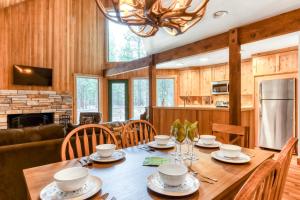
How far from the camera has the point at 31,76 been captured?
5.56 metres

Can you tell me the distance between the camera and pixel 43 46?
591 cm

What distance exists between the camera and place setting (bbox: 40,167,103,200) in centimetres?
91

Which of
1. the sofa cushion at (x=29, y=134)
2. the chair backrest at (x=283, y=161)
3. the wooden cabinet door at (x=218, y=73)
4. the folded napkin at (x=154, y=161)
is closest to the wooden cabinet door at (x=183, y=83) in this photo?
the wooden cabinet door at (x=218, y=73)

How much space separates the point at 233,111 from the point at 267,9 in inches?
58.9

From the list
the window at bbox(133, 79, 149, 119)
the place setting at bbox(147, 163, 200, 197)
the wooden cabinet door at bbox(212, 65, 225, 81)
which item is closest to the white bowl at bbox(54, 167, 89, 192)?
the place setting at bbox(147, 163, 200, 197)

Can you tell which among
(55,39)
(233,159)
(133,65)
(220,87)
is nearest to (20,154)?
(233,159)

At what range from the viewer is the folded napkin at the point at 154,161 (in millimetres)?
1364

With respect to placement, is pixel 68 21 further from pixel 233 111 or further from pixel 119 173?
pixel 119 173

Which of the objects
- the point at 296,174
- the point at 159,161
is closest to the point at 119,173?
the point at 159,161

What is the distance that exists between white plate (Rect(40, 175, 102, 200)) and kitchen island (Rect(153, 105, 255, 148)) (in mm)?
3447

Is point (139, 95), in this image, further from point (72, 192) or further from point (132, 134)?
point (72, 192)

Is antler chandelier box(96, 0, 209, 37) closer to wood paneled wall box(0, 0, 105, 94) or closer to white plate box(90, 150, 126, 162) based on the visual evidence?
white plate box(90, 150, 126, 162)

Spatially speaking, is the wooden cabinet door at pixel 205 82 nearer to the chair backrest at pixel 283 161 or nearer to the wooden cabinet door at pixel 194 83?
the wooden cabinet door at pixel 194 83

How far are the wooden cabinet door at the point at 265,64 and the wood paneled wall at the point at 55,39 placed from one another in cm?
549
